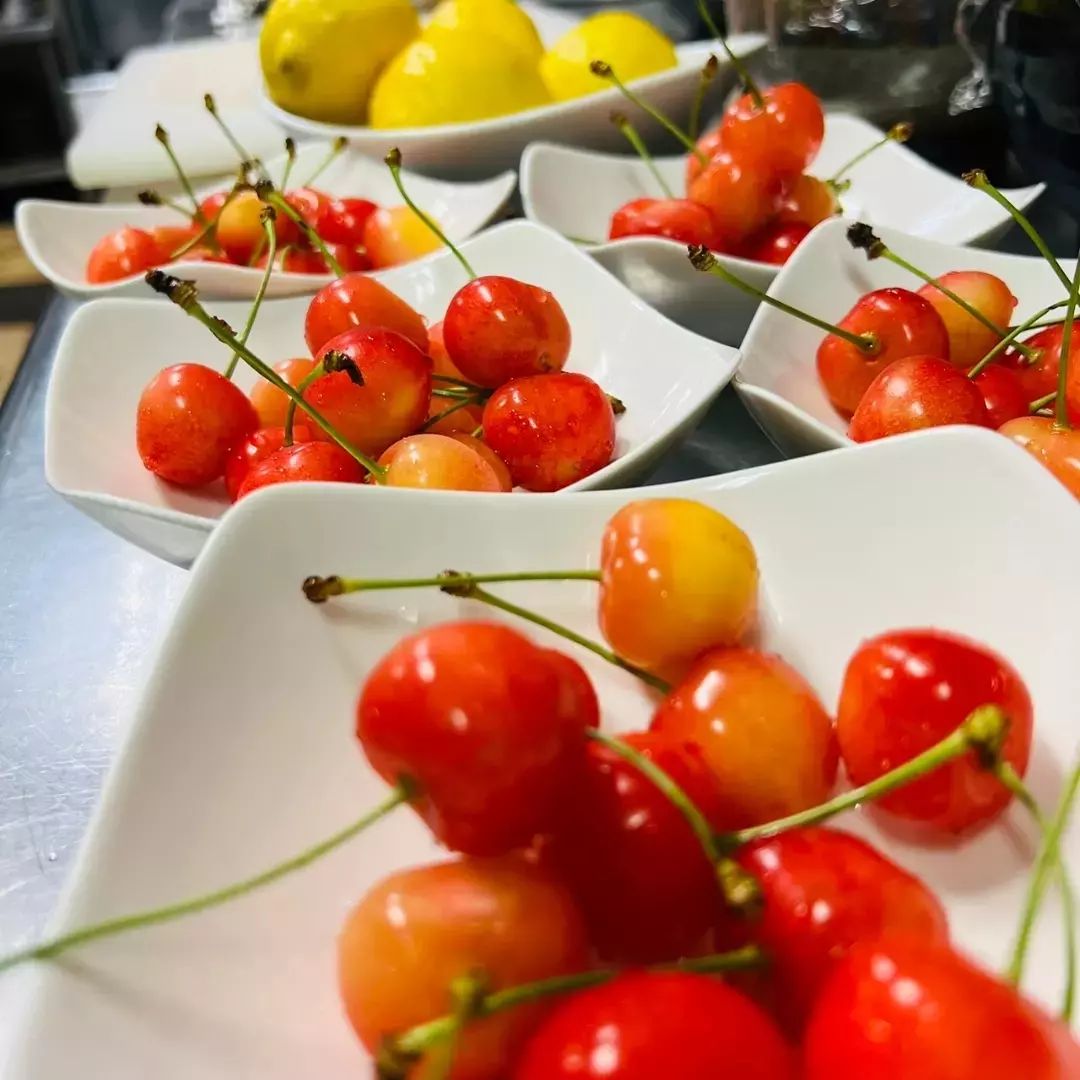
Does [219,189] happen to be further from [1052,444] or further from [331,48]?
[1052,444]

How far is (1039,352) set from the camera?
56cm

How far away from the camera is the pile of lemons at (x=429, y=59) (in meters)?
0.94

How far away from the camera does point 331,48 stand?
97 centimetres

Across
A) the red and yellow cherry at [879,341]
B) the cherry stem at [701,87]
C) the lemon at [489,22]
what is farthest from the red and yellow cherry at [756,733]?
the lemon at [489,22]

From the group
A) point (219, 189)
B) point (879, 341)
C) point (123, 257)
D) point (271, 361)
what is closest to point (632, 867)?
point (879, 341)

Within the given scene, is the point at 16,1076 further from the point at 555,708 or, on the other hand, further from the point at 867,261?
the point at 867,261

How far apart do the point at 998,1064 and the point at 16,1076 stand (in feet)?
0.75

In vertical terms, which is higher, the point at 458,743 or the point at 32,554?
the point at 458,743

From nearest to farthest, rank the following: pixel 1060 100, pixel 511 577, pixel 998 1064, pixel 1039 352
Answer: pixel 998 1064, pixel 511 577, pixel 1039 352, pixel 1060 100

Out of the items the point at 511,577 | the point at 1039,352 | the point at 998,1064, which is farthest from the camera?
the point at 1039,352

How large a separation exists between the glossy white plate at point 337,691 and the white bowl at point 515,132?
1.82 ft

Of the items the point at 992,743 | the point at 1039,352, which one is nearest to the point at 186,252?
the point at 1039,352

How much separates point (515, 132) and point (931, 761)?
73 cm

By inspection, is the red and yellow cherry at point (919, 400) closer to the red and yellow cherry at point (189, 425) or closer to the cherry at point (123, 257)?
the red and yellow cherry at point (189, 425)
